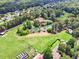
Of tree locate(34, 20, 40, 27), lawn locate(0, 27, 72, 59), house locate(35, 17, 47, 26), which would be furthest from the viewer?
house locate(35, 17, 47, 26)

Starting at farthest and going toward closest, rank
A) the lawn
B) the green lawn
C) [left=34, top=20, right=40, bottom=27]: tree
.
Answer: the green lawn
[left=34, top=20, right=40, bottom=27]: tree
the lawn

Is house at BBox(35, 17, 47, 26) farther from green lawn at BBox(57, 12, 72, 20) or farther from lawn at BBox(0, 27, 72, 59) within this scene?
lawn at BBox(0, 27, 72, 59)

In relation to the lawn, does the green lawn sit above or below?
below

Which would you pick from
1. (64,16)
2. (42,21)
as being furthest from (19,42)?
(64,16)

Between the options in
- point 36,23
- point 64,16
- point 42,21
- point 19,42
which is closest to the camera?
point 19,42

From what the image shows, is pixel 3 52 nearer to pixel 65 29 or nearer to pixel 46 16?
pixel 65 29

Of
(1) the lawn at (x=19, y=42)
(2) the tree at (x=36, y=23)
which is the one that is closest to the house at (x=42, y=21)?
(2) the tree at (x=36, y=23)

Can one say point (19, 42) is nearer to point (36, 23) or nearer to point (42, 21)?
point (36, 23)

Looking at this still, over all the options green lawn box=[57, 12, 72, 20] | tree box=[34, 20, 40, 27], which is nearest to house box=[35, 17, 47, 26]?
tree box=[34, 20, 40, 27]

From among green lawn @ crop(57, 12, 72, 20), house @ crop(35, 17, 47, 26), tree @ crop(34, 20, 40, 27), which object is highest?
tree @ crop(34, 20, 40, 27)
